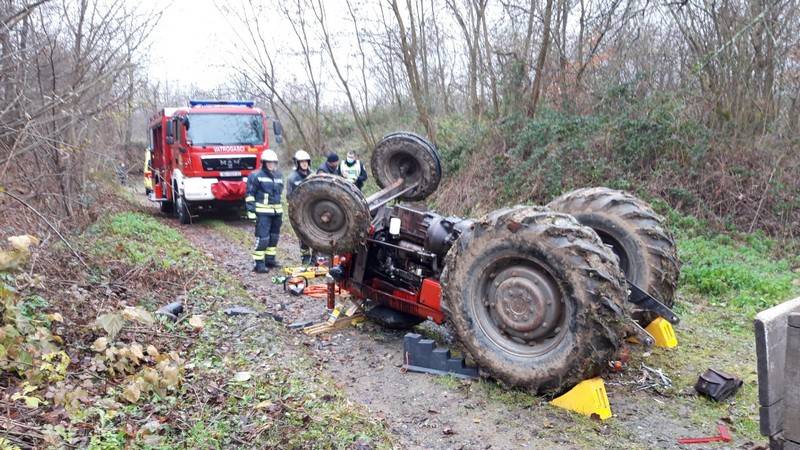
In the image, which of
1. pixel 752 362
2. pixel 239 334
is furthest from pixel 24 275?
pixel 752 362

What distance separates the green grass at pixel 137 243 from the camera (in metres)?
7.01

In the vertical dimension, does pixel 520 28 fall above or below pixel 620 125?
above

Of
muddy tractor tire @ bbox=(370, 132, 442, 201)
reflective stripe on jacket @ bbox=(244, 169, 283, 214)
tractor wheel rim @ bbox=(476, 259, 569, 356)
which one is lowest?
tractor wheel rim @ bbox=(476, 259, 569, 356)

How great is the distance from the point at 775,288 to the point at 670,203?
338cm

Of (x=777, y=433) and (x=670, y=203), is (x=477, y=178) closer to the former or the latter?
(x=670, y=203)

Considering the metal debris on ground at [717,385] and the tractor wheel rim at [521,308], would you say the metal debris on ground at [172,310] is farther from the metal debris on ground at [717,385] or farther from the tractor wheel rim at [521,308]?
the metal debris on ground at [717,385]

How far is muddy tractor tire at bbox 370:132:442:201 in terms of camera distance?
20.3 ft

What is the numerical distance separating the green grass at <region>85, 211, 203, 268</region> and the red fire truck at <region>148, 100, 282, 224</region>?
5.10ft

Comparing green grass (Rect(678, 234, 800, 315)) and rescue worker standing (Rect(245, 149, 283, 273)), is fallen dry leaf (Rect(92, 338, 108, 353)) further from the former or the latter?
green grass (Rect(678, 234, 800, 315))

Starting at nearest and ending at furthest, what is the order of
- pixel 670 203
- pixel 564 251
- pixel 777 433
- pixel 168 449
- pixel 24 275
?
pixel 777 433, pixel 168 449, pixel 564 251, pixel 24 275, pixel 670 203

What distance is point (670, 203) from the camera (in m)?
9.76

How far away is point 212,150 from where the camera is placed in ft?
39.1

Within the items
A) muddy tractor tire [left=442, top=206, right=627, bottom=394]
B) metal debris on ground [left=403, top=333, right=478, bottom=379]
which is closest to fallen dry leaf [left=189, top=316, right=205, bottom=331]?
metal debris on ground [left=403, top=333, right=478, bottom=379]

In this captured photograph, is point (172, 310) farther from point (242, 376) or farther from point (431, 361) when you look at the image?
point (431, 361)
